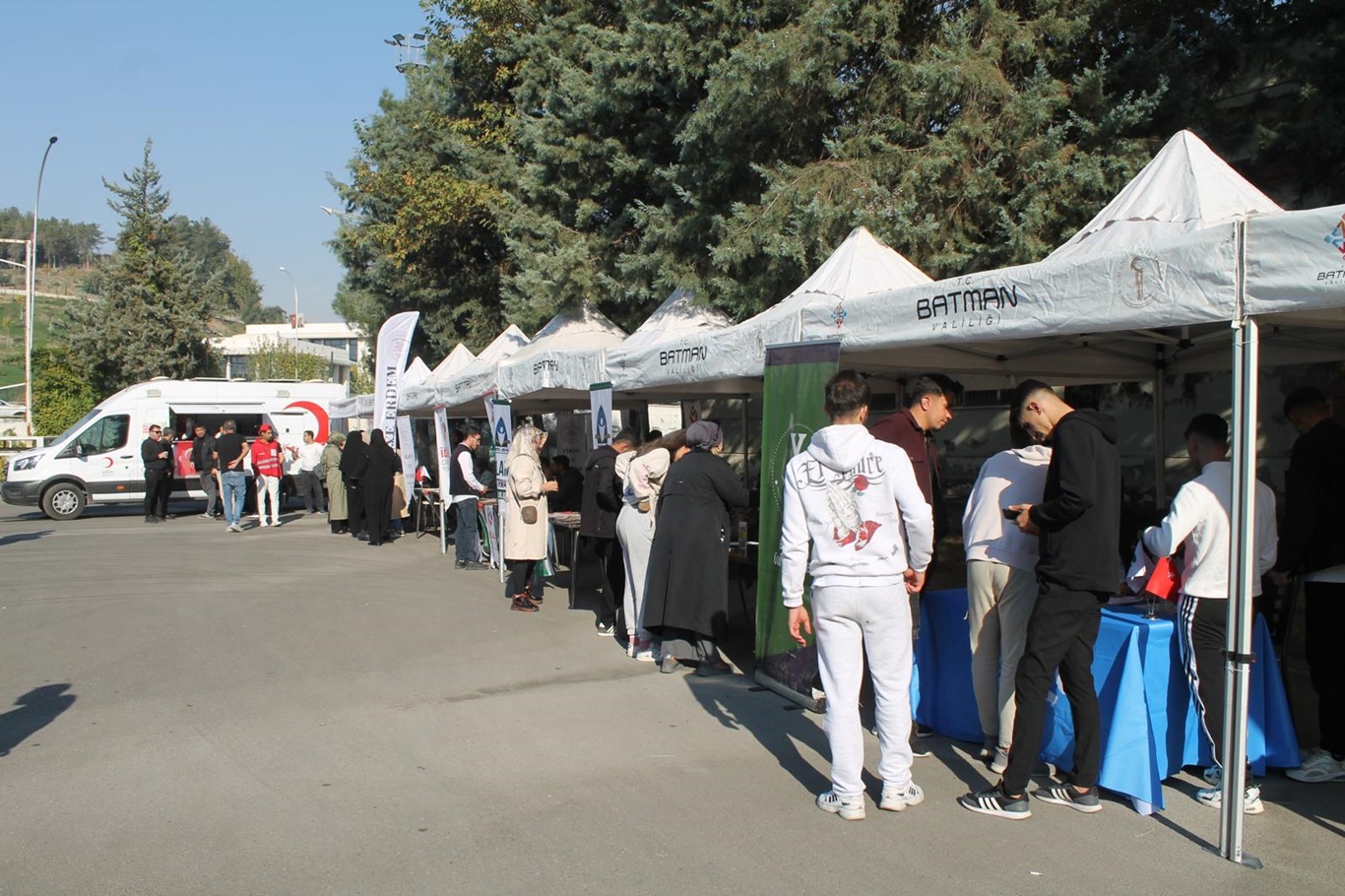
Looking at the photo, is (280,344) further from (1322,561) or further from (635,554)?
(1322,561)

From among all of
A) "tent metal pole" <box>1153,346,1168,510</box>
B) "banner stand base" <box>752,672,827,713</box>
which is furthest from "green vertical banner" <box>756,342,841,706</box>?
"tent metal pole" <box>1153,346,1168,510</box>

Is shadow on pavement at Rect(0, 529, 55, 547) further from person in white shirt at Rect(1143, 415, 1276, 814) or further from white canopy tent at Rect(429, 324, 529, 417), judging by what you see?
person in white shirt at Rect(1143, 415, 1276, 814)

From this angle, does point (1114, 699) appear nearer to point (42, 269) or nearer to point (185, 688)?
point (185, 688)

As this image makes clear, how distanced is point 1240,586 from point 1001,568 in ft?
3.34

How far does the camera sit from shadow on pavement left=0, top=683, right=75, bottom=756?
19.7 feet

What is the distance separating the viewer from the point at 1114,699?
4.67 metres

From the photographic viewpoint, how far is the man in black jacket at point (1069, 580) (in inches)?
171

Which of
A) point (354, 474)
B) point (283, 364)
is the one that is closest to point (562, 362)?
point (354, 474)

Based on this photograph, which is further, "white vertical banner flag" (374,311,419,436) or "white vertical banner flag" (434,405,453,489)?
"white vertical banner flag" (374,311,419,436)

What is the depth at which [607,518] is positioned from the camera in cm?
882

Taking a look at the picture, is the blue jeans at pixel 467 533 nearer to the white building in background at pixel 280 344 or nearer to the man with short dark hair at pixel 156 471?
the man with short dark hair at pixel 156 471

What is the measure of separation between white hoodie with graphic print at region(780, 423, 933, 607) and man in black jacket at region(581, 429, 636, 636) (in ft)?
13.9

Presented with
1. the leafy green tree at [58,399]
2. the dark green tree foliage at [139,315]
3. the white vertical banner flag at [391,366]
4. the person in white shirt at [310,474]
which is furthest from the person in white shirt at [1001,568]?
the dark green tree foliage at [139,315]

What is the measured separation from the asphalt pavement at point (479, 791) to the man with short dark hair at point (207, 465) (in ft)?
38.2
